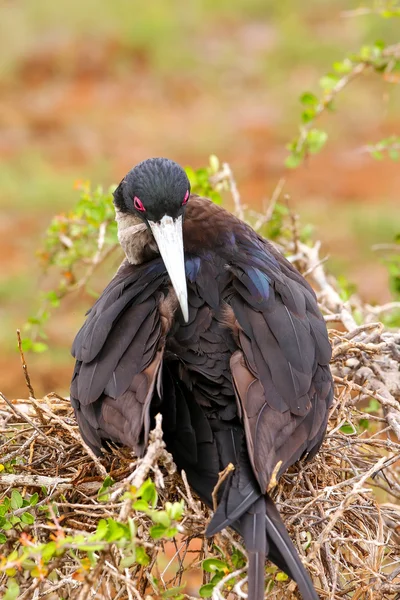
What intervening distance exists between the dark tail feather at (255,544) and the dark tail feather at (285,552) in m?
0.03

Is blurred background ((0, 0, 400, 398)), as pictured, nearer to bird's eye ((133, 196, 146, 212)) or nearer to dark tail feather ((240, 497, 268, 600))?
bird's eye ((133, 196, 146, 212))

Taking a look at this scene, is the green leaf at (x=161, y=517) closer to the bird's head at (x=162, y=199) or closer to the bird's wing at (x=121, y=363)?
the bird's wing at (x=121, y=363)

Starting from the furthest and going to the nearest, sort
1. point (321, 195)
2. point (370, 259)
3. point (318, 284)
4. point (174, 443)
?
point (321, 195), point (370, 259), point (318, 284), point (174, 443)

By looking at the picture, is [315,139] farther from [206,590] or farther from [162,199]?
[206,590]

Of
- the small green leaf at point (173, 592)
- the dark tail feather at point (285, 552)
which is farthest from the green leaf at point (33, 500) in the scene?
the dark tail feather at point (285, 552)

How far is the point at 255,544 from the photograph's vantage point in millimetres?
2223

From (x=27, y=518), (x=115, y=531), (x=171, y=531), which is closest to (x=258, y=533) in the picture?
(x=171, y=531)

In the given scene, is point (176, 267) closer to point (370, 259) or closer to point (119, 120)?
point (370, 259)

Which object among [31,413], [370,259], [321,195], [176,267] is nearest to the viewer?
[176,267]

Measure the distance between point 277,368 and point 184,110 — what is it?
10632mm

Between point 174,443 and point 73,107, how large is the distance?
36.4 feet

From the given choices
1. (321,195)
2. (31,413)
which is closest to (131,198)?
(31,413)

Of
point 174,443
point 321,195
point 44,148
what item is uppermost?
point 44,148

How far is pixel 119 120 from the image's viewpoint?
507 inches
